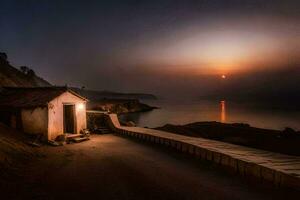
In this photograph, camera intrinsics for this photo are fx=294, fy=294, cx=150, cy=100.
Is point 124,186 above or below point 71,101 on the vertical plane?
below

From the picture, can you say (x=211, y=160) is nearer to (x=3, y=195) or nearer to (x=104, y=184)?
(x=104, y=184)

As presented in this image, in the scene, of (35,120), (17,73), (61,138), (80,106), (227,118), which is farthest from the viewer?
(227,118)

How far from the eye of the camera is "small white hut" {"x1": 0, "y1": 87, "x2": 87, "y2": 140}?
70.6 feet

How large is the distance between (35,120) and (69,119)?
509 centimetres

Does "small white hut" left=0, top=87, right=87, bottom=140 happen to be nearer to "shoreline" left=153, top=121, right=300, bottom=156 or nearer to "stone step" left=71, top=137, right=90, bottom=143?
"stone step" left=71, top=137, right=90, bottom=143

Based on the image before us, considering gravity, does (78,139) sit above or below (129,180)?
above

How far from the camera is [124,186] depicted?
10.5 metres

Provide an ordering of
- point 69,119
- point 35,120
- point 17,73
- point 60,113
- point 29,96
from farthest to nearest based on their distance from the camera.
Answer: point 17,73 < point 69,119 < point 29,96 < point 60,113 < point 35,120

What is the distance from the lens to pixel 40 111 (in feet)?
70.9

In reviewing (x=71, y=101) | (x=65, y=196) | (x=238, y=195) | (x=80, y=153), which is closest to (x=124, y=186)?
(x=65, y=196)

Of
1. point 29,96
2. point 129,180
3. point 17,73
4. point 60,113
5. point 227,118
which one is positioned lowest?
point 227,118

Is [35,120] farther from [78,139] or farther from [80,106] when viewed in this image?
[80,106]

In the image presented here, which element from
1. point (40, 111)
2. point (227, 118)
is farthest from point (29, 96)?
point (227, 118)

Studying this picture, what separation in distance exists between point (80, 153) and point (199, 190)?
383 inches
